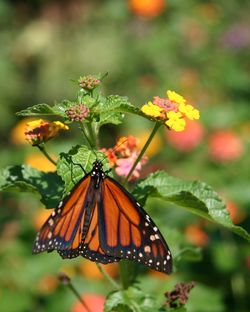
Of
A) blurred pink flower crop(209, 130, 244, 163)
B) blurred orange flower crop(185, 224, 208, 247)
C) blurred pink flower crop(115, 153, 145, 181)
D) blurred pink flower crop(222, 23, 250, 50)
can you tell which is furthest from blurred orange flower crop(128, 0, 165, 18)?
blurred pink flower crop(115, 153, 145, 181)

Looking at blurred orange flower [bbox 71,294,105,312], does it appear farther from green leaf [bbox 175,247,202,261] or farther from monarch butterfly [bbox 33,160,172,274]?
monarch butterfly [bbox 33,160,172,274]

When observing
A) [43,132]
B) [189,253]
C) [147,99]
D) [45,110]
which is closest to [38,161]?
[147,99]

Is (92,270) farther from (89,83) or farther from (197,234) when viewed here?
(89,83)

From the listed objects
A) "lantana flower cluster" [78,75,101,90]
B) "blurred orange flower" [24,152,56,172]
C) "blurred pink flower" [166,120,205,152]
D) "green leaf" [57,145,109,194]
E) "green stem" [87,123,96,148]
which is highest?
"blurred pink flower" [166,120,205,152]

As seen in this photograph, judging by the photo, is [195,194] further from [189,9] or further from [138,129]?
[189,9]

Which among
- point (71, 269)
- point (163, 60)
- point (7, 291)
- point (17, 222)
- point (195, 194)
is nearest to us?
point (195, 194)

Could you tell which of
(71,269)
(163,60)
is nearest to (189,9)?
(163,60)

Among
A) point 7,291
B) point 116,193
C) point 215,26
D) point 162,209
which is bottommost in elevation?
point 116,193
